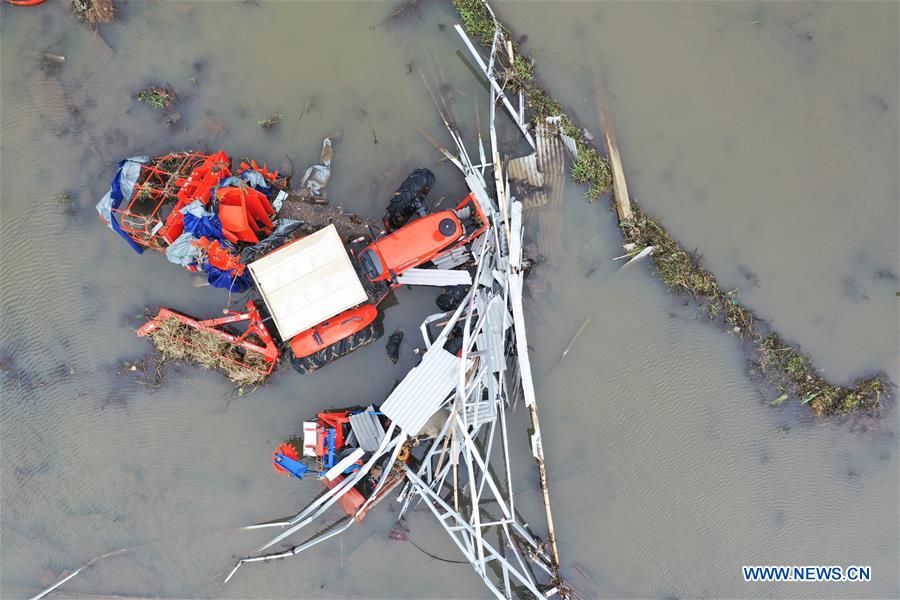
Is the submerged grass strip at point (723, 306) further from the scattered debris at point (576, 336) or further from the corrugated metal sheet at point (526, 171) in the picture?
the scattered debris at point (576, 336)

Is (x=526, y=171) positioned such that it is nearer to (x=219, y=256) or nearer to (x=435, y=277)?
(x=435, y=277)

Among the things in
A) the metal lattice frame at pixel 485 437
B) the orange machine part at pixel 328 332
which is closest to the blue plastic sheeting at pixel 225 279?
the orange machine part at pixel 328 332

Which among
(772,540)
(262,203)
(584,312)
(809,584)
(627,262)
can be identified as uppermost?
(262,203)

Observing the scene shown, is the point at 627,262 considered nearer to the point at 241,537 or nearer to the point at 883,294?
the point at 883,294

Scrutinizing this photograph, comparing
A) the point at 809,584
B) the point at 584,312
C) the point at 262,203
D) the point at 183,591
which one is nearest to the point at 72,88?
the point at 262,203

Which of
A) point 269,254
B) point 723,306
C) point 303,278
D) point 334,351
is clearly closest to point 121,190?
point 269,254

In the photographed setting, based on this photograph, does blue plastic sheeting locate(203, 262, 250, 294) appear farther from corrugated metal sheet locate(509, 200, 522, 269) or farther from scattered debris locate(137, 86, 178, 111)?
corrugated metal sheet locate(509, 200, 522, 269)
